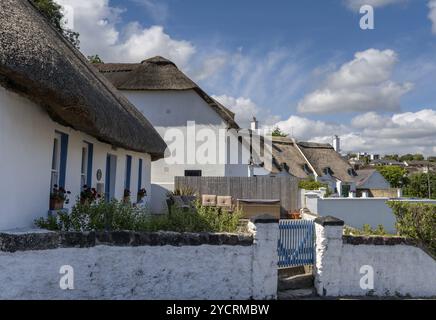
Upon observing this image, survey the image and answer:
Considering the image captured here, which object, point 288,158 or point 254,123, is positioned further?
point 288,158

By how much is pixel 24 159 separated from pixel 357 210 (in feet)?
41.3

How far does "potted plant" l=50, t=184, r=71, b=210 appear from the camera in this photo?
7279 millimetres

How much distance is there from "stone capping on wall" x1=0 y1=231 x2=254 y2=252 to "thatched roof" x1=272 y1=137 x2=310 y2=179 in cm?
2880

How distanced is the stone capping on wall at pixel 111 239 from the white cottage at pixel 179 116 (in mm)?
14757

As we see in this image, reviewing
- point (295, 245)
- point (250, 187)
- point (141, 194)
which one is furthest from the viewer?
point (250, 187)

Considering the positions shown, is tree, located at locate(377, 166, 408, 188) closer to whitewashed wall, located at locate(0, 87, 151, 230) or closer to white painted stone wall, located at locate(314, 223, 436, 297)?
white painted stone wall, located at locate(314, 223, 436, 297)

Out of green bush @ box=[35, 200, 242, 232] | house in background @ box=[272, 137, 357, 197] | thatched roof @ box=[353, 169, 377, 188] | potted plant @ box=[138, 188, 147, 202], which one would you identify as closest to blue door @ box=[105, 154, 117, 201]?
potted plant @ box=[138, 188, 147, 202]

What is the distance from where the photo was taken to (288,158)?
38469 mm

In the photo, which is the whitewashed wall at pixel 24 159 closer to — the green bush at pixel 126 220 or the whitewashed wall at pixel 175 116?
the green bush at pixel 126 220

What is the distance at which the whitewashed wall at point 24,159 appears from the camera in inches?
223

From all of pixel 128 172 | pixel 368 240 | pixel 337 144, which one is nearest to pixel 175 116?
pixel 128 172

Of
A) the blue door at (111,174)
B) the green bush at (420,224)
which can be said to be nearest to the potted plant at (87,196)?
the blue door at (111,174)

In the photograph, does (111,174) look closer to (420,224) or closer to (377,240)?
(377,240)

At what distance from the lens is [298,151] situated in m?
40.8
